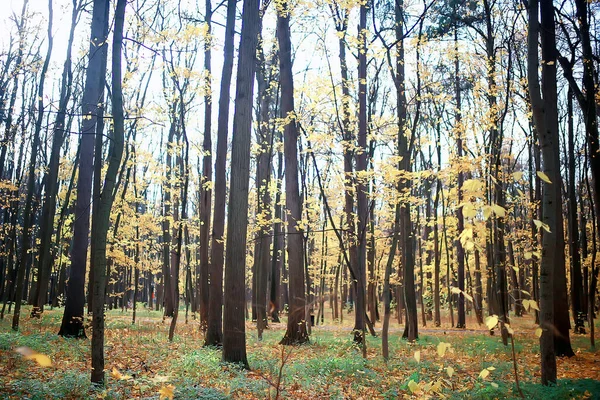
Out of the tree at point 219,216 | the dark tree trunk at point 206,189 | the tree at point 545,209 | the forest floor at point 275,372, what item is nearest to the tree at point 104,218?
the forest floor at point 275,372

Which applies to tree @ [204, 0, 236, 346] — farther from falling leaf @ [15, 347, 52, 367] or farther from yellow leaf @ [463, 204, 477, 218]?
falling leaf @ [15, 347, 52, 367]

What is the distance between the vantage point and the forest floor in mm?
5848

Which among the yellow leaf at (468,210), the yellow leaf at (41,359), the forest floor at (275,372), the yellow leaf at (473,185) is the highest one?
the yellow leaf at (473,185)

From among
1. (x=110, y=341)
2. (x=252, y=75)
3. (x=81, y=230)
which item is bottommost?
(x=110, y=341)

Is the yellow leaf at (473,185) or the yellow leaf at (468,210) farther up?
the yellow leaf at (473,185)

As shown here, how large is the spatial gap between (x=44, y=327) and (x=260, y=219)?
760cm

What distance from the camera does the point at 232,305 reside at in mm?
8297

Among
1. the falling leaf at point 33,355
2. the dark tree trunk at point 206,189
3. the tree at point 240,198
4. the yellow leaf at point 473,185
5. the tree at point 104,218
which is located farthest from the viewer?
the dark tree trunk at point 206,189

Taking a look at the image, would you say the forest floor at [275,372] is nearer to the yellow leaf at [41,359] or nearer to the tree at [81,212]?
the tree at [81,212]

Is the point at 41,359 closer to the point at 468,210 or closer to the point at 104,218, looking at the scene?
the point at 468,210

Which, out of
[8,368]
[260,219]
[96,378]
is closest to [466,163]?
[260,219]

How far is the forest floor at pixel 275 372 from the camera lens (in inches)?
230

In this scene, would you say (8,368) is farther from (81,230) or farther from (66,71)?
(66,71)

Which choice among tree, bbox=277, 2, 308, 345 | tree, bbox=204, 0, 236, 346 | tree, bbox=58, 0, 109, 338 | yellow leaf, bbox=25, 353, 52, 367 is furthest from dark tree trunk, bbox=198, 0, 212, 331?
yellow leaf, bbox=25, 353, 52, 367
